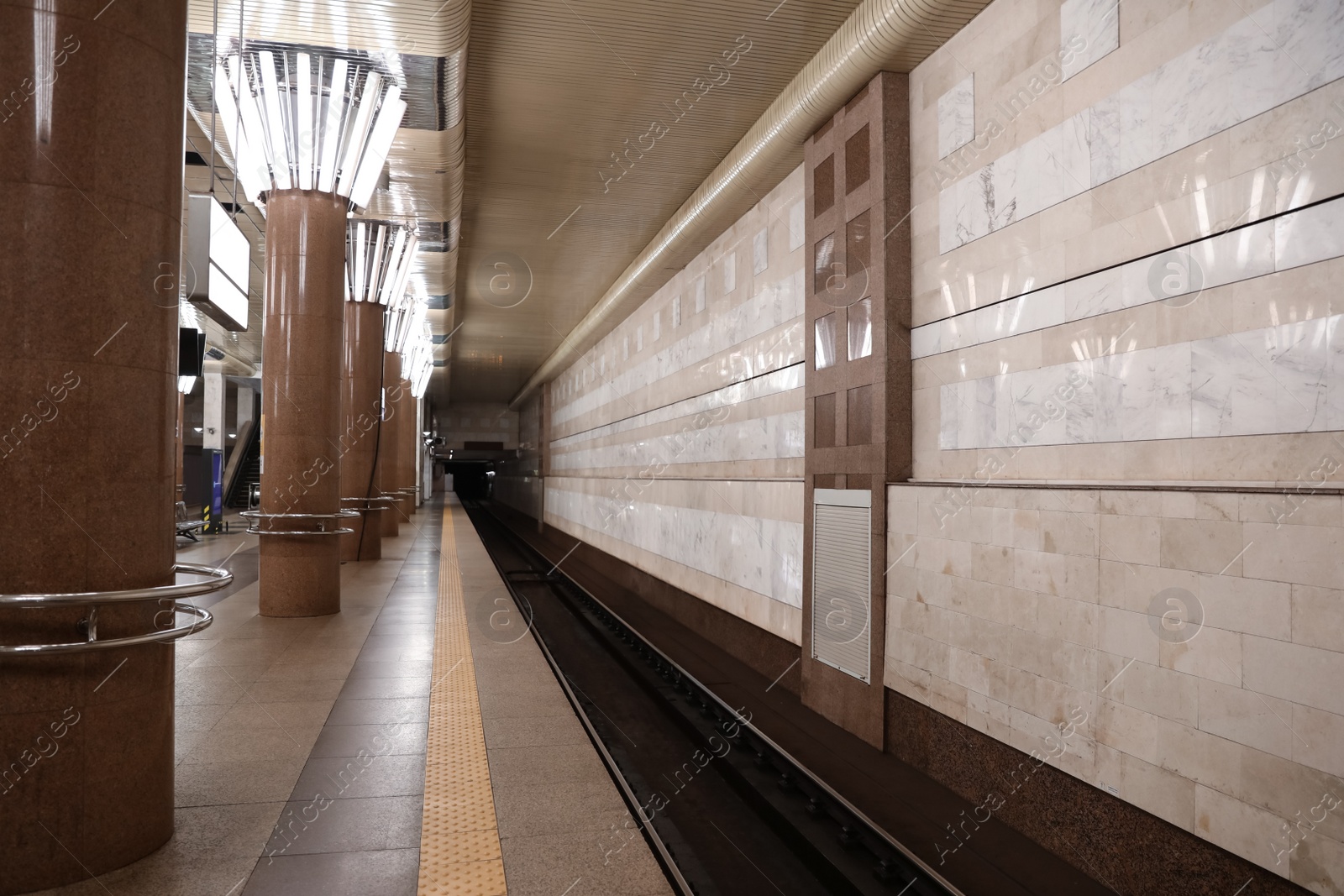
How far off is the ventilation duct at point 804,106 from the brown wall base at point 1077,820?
13.9 ft

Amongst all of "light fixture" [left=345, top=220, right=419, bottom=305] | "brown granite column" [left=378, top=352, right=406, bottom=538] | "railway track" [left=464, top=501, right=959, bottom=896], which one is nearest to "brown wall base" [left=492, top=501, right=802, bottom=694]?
"railway track" [left=464, top=501, right=959, bottom=896]

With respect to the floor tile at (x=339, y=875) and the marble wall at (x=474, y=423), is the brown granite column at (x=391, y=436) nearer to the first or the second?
the floor tile at (x=339, y=875)

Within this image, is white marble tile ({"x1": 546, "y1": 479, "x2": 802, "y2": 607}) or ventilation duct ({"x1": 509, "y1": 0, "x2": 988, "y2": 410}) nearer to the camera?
ventilation duct ({"x1": 509, "y1": 0, "x2": 988, "y2": 410})

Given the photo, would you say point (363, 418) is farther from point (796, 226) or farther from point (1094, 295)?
point (1094, 295)

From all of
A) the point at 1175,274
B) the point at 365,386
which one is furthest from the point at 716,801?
the point at 365,386

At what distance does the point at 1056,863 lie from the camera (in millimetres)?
4105

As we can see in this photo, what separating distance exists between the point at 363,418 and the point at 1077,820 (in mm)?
12335

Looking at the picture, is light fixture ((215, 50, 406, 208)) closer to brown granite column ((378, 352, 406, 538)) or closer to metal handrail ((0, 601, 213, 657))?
metal handrail ((0, 601, 213, 657))

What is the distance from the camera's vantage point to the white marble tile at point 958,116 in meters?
5.24

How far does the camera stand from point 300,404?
27.6ft

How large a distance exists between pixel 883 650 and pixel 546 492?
2362 cm

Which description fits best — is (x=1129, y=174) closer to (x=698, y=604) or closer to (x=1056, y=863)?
(x=1056, y=863)

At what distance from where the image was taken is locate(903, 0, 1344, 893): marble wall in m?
3.07

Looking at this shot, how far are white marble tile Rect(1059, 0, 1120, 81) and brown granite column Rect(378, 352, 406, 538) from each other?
15.6 meters
